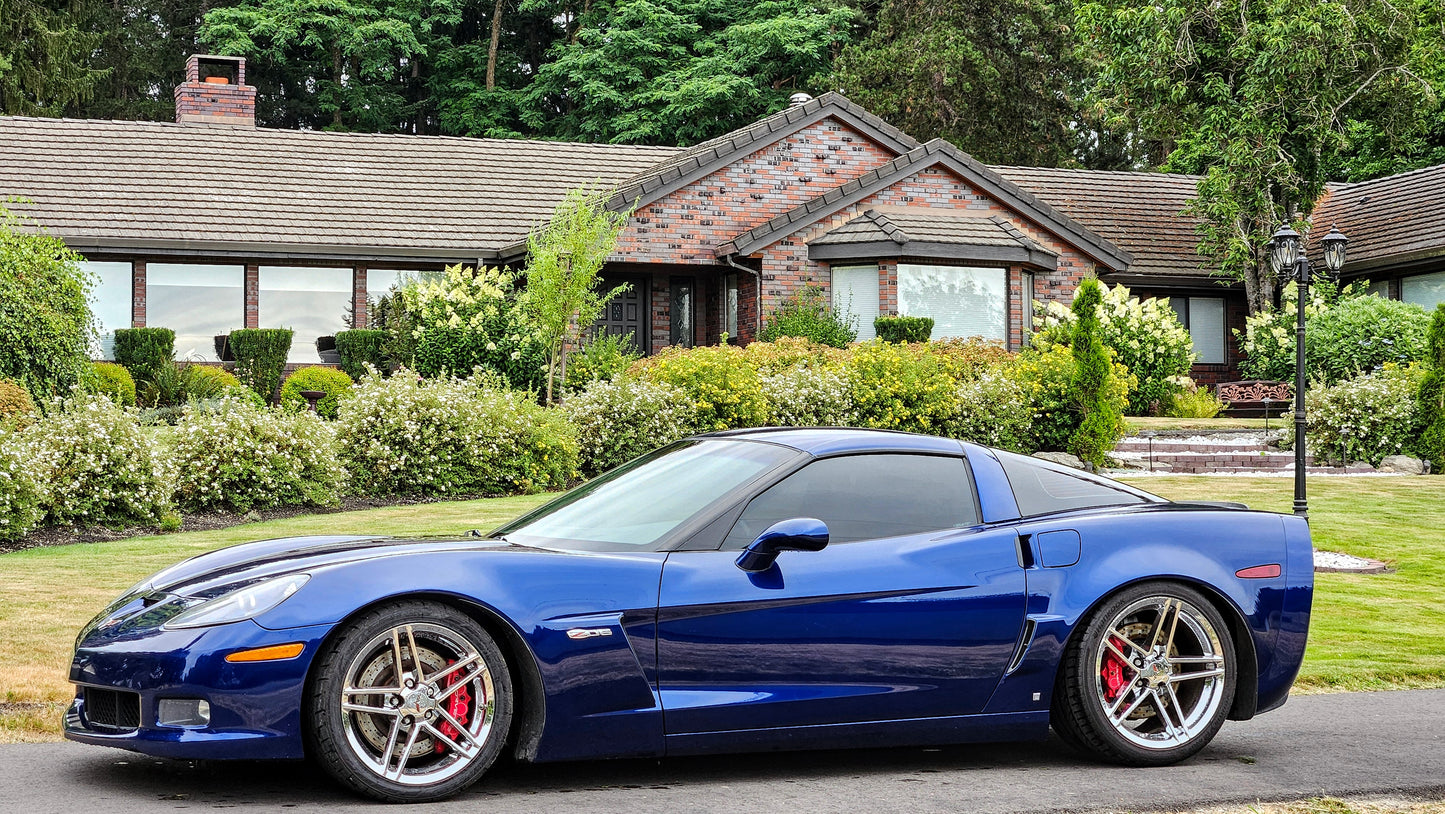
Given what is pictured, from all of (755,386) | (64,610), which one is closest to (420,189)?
(755,386)

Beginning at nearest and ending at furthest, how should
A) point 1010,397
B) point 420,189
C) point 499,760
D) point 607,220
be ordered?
point 499,760 < point 1010,397 < point 607,220 < point 420,189

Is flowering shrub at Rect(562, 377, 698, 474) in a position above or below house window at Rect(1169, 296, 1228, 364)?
below

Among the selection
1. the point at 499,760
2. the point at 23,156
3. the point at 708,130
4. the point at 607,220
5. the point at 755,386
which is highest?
the point at 708,130

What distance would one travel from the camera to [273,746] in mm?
4574

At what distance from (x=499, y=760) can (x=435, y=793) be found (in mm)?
626

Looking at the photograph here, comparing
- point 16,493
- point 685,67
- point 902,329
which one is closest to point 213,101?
point 902,329

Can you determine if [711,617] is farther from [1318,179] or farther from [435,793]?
[1318,179]

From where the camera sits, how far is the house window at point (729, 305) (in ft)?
89.4

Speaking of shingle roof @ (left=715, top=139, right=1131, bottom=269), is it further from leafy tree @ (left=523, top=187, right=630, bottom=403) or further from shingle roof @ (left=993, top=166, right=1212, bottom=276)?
leafy tree @ (left=523, top=187, right=630, bottom=403)

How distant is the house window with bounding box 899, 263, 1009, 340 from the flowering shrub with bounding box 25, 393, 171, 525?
50.7 ft

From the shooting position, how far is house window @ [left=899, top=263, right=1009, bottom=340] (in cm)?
2566

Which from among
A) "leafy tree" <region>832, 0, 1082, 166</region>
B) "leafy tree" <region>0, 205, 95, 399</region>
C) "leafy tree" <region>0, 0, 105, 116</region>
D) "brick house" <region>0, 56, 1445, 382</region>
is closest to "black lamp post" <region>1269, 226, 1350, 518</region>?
"brick house" <region>0, 56, 1445, 382</region>

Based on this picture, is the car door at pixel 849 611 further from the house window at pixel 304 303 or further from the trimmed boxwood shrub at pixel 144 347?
the house window at pixel 304 303

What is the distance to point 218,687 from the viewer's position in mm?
4504
